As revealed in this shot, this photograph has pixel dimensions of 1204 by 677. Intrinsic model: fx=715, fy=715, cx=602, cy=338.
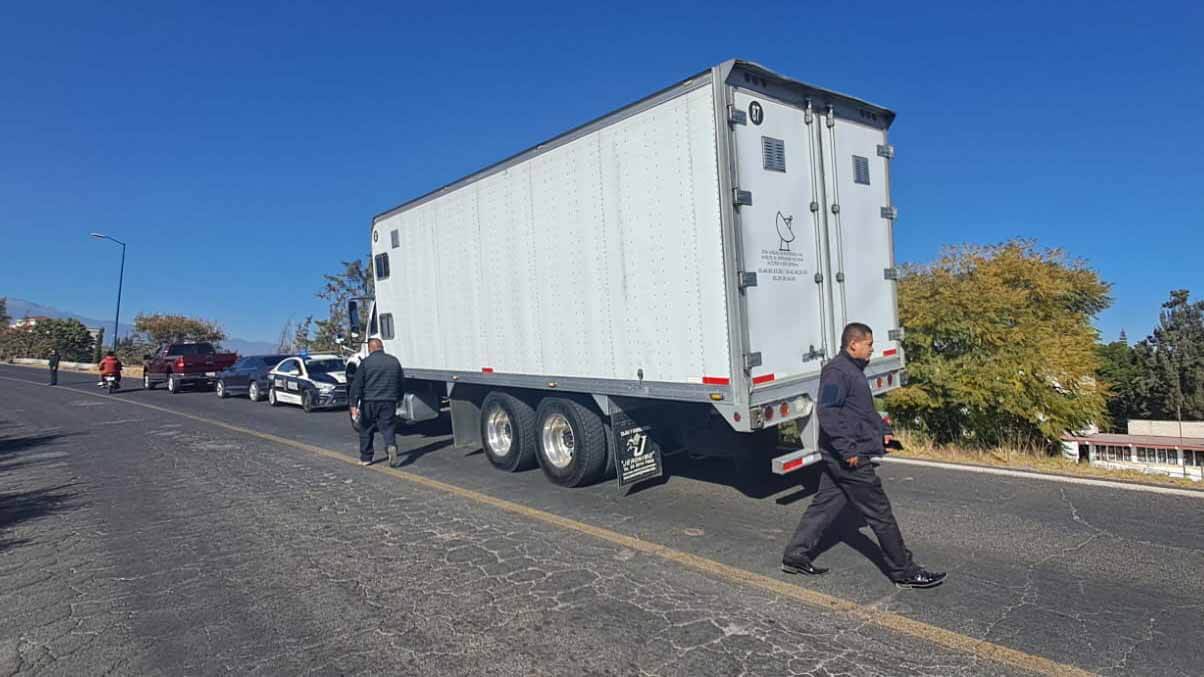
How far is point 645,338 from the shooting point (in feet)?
21.7

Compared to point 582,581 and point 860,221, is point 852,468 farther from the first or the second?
point 860,221

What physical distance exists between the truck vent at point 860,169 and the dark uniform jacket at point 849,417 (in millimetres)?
3230

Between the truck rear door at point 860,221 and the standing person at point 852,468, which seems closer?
the standing person at point 852,468

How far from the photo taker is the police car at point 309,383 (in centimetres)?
1698

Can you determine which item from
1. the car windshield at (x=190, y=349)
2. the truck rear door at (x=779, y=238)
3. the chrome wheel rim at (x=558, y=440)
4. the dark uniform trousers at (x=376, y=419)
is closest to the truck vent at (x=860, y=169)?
the truck rear door at (x=779, y=238)

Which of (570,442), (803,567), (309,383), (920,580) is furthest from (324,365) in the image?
(920,580)

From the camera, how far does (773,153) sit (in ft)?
20.7

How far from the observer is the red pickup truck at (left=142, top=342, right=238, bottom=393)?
2566 cm

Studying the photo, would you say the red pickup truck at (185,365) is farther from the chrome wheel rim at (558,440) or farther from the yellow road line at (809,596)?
the yellow road line at (809,596)

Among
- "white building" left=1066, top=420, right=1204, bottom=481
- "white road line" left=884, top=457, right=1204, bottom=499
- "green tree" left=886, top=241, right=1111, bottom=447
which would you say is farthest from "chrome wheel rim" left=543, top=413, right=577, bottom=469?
"white building" left=1066, top=420, right=1204, bottom=481

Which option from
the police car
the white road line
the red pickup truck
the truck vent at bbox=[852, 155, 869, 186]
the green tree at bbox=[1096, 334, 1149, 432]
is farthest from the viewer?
the green tree at bbox=[1096, 334, 1149, 432]

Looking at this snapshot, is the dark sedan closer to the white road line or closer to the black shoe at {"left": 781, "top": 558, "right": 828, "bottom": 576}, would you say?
the white road line

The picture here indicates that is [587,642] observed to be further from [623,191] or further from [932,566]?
[623,191]

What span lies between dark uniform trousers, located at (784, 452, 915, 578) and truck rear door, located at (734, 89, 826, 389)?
136cm
